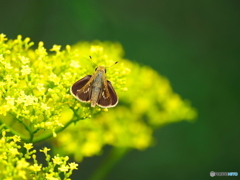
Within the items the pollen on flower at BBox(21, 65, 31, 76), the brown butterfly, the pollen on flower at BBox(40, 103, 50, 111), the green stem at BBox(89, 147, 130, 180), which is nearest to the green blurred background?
the green stem at BBox(89, 147, 130, 180)

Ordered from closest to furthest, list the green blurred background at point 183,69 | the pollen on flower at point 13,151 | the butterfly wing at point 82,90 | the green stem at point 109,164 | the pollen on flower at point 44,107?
the pollen on flower at point 13,151
the pollen on flower at point 44,107
the butterfly wing at point 82,90
the green stem at point 109,164
the green blurred background at point 183,69

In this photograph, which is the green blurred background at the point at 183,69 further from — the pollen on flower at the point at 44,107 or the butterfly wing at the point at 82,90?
the pollen on flower at the point at 44,107

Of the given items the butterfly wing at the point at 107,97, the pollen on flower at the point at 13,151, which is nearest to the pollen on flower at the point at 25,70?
the butterfly wing at the point at 107,97

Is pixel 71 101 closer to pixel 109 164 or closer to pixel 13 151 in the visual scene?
pixel 13 151

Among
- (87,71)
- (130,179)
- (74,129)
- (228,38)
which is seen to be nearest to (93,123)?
(74,129)

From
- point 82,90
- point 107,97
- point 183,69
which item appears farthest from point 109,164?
point 183,69

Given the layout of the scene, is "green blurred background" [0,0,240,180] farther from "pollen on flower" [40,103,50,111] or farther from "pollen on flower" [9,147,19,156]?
"pollen on flower" [9,147,19,156]
